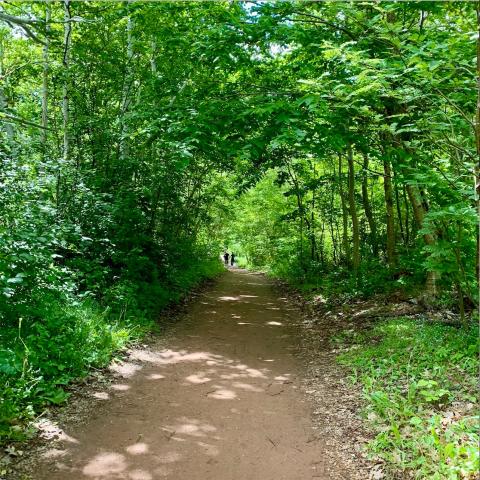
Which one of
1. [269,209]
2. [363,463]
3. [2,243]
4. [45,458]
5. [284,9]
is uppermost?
[284,9]

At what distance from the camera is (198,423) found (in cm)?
461

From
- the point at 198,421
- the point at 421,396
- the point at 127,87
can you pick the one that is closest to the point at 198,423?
the point at 198,421

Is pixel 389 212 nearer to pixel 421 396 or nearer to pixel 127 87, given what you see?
pixel 421 396

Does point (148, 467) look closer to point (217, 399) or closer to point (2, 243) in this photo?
point (217, 399)

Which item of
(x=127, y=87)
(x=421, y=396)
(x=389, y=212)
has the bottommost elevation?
(x=421, y=396)

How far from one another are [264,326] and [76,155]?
5.89m

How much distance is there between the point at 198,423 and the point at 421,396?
8.20ft

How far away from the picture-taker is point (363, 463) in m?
3.89

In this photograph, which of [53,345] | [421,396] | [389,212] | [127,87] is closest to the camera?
[421,396]

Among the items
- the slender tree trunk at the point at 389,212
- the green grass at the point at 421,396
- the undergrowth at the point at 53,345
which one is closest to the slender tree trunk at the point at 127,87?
the undergrowth at the point at 53,345

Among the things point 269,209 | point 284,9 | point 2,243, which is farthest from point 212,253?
point 2,243

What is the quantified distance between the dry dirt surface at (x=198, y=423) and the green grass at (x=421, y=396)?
1.81 ft

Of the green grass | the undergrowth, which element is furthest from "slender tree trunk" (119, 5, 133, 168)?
the green grass

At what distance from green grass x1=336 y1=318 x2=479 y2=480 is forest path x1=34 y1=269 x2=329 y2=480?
2.43ft
